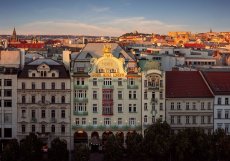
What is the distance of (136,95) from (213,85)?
53.8 feet

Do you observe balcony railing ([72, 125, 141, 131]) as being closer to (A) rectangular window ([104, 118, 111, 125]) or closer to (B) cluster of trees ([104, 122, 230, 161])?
(A) rectangular window ([104, 118, 111, 125])

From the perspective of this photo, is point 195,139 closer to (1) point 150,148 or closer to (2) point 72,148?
(1) point 150,148

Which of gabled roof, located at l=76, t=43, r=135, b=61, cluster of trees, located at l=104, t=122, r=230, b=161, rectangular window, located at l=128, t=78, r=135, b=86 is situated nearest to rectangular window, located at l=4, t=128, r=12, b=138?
gabled roof, located at l=76, t=43, r=135, b=61

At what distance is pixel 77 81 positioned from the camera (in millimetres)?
122625

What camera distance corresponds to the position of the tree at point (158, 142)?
108750 mm

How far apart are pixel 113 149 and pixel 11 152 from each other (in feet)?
56.5

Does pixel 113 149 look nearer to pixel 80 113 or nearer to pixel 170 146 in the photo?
pixel 170 146

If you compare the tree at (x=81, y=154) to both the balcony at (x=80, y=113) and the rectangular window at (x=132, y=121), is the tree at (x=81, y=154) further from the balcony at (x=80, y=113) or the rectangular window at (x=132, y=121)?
the rectangular window at (x=132, y=121)

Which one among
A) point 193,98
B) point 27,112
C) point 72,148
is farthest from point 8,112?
point 193,98

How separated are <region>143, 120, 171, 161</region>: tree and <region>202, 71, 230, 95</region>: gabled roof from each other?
63.2ft

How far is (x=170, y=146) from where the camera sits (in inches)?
4333

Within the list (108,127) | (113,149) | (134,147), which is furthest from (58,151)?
(108,127)

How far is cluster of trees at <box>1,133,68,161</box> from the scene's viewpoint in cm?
10681

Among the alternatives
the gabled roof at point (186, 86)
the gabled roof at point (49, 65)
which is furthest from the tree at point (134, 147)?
the gabled roof at point (49, 65)
